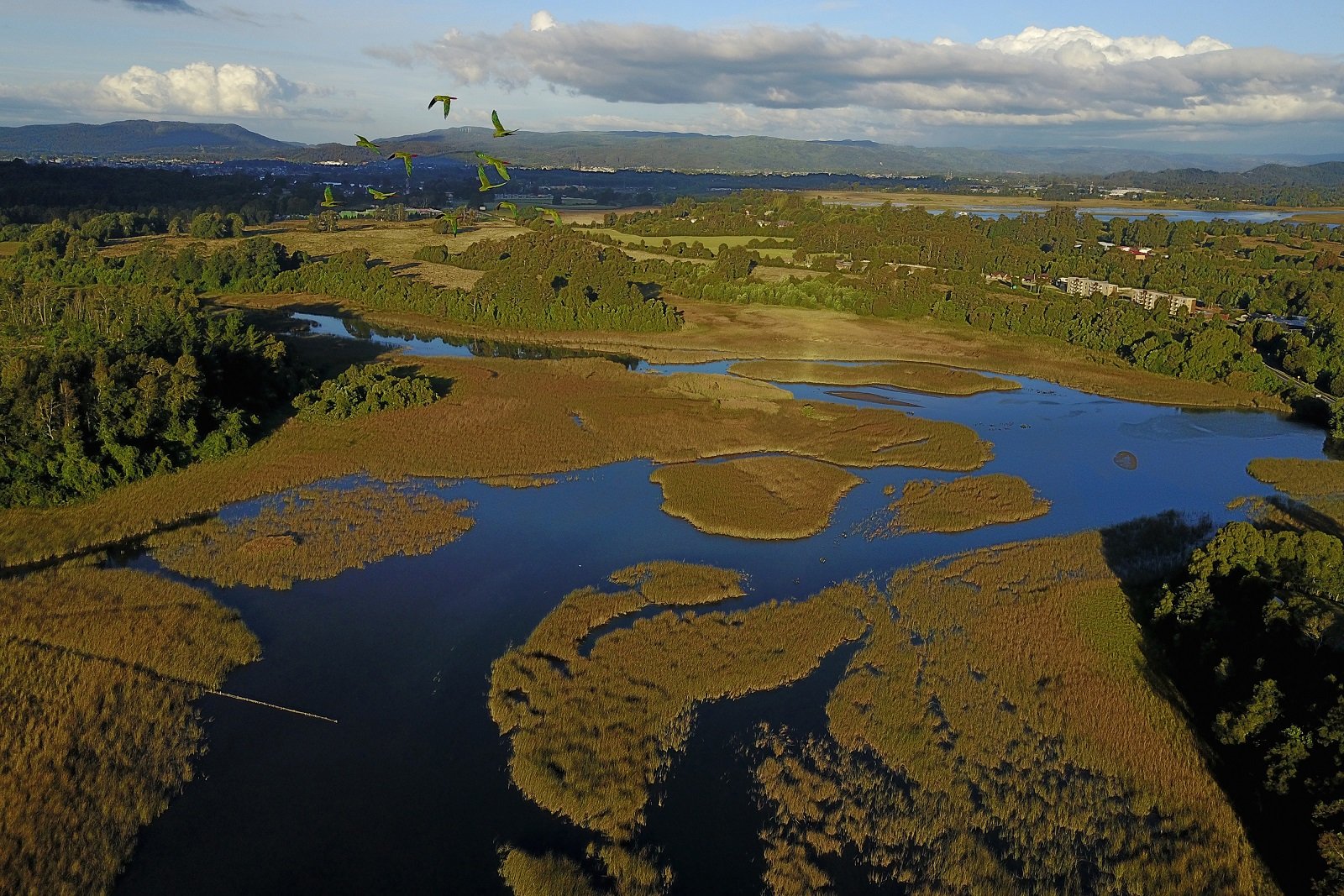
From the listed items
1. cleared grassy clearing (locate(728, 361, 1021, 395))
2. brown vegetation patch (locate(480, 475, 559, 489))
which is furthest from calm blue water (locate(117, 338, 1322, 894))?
cleared grassy clearing (locate(728, 361, 1021, 395))

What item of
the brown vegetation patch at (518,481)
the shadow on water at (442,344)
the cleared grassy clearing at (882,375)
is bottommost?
the brown vegetation patch at (518,481)

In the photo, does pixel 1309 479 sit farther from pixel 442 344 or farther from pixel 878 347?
pixel 442 344

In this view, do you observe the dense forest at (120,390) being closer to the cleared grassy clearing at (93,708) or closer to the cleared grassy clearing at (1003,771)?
the cleared grassy clearing at (93,708)

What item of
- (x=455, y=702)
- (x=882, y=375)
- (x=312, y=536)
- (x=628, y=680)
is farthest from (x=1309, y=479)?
(x=312, y=536)

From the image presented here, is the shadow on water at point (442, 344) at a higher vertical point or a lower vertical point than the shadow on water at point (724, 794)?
higher

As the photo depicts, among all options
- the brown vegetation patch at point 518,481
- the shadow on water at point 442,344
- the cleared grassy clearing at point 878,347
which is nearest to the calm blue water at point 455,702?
the brown vegetation patch at point 518,481

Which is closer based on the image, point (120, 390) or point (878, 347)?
point (120, 390)

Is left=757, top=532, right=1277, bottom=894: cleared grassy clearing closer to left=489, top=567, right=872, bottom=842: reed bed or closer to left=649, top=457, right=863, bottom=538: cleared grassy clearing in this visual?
left=489, top=567, right=872, bottom=842: reed bed
